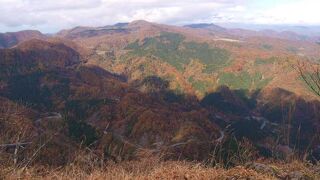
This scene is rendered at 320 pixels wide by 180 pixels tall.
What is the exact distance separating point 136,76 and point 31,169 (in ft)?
600

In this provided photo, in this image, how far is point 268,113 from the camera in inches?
5743

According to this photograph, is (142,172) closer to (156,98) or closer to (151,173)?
(151,173)

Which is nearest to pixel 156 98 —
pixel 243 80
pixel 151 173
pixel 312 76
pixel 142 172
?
pixel 243 80

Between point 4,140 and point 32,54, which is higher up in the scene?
point 4,140

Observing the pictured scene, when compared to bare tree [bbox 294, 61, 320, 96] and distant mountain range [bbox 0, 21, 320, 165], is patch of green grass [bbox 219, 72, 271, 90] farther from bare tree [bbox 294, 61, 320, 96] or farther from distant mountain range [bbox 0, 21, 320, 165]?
bare tree [bbox 294, 61, 320, 96]

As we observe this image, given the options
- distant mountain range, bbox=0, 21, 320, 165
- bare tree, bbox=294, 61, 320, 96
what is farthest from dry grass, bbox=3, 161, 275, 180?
distant mountain range, bbox=0, 21, 320, 165

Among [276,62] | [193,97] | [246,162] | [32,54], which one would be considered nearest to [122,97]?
[193,97]

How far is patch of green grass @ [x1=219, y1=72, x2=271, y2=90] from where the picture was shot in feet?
585

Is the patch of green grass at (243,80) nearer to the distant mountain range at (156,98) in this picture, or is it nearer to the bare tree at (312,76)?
the distant mountain range at (156,98)

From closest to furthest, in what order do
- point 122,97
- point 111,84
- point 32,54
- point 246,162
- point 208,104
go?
point 246,162
point 122,97
point 111,84
point 208,104
point 32,54

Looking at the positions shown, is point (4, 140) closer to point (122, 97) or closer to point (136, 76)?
point (122, 97)

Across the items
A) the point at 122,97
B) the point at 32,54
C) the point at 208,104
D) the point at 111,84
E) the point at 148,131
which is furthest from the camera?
the point at 32,54

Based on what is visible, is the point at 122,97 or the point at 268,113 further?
the point at 268,113

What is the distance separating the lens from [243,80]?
604 feet
